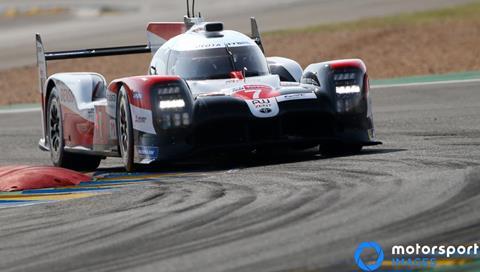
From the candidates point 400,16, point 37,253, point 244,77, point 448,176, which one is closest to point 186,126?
point 244,77

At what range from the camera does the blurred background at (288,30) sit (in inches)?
1055

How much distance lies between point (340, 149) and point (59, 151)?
3.57 meters

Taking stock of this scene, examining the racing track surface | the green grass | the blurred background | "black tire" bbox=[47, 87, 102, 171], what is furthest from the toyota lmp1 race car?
the green grass

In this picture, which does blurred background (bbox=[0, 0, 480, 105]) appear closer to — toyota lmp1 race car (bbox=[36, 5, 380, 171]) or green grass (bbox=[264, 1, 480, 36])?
green grass (bbox=[264, 1, 480, 36])

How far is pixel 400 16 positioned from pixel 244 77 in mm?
24709

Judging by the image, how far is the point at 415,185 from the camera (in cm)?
849

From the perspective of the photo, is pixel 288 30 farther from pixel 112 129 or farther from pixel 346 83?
pixel 346 83

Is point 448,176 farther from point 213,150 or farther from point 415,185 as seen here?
point 213,150

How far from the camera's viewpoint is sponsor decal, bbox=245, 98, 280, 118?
11.2m

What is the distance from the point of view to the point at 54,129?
14.2m

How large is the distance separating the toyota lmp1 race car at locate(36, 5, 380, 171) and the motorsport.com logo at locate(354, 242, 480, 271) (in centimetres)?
478

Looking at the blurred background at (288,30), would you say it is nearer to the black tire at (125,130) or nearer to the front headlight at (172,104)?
the black tire at (125,130)

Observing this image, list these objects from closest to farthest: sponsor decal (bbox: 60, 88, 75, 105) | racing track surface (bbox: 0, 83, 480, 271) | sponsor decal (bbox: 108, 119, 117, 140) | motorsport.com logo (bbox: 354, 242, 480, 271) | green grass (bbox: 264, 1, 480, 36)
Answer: motorsport.com logo (bbox: 354, 242, 480, 271), racing track surface (bbox: 0, 83, 480, 271), sponsor decal (bbox: 108, 119, 117, 140), sponsor decal (bbox: 60, 88, 75, 105), green grass (bbox: 264, 1, 480, 36)

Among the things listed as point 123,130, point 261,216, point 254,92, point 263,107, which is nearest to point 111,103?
point 123,130
